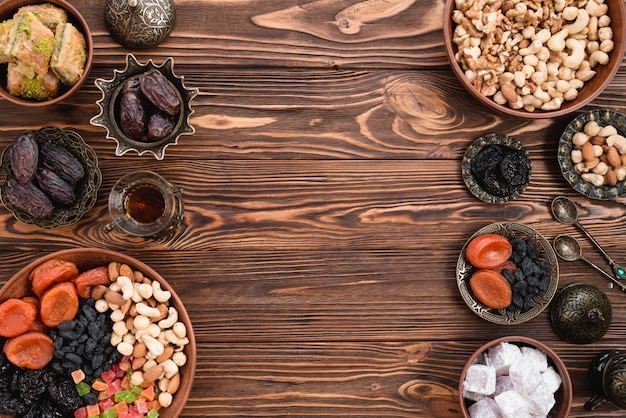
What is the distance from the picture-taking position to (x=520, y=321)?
63.4 inches

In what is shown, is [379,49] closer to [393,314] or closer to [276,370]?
[393,314]

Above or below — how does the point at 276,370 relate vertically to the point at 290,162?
below

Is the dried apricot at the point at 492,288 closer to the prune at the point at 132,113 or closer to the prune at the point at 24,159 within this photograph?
the prune at the point at 132,113

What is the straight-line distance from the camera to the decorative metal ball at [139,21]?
1520 mm

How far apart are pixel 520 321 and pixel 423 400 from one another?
345 millimetres

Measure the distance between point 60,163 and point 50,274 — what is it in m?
0.28

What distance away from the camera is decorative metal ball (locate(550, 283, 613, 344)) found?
1589 millimetres

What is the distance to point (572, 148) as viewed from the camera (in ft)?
5.41

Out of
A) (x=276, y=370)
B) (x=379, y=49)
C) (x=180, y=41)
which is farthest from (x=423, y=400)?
(x=180, y=41)

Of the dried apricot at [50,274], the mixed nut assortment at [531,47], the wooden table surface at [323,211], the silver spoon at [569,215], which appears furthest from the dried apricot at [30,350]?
the silver spoon at [569,215]

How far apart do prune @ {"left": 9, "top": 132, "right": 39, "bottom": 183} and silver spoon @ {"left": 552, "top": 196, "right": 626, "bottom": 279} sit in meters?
1.39

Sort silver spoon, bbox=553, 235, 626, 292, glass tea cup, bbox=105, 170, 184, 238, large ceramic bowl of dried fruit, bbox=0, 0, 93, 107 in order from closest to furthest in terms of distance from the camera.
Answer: large ceramic bowl of dried fruit, bbox=0, 0, 93, 107 → glass tea cup, bbox=105, 170, 184, 238 → silver spoon, bbox=553, 235, 626, 292

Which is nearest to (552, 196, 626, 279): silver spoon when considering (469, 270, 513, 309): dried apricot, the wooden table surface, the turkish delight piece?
the wooden table surface

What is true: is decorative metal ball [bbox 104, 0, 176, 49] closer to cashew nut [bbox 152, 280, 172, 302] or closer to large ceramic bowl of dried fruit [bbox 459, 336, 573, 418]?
cashew nut [bbox 152, 280, 172, 302]
